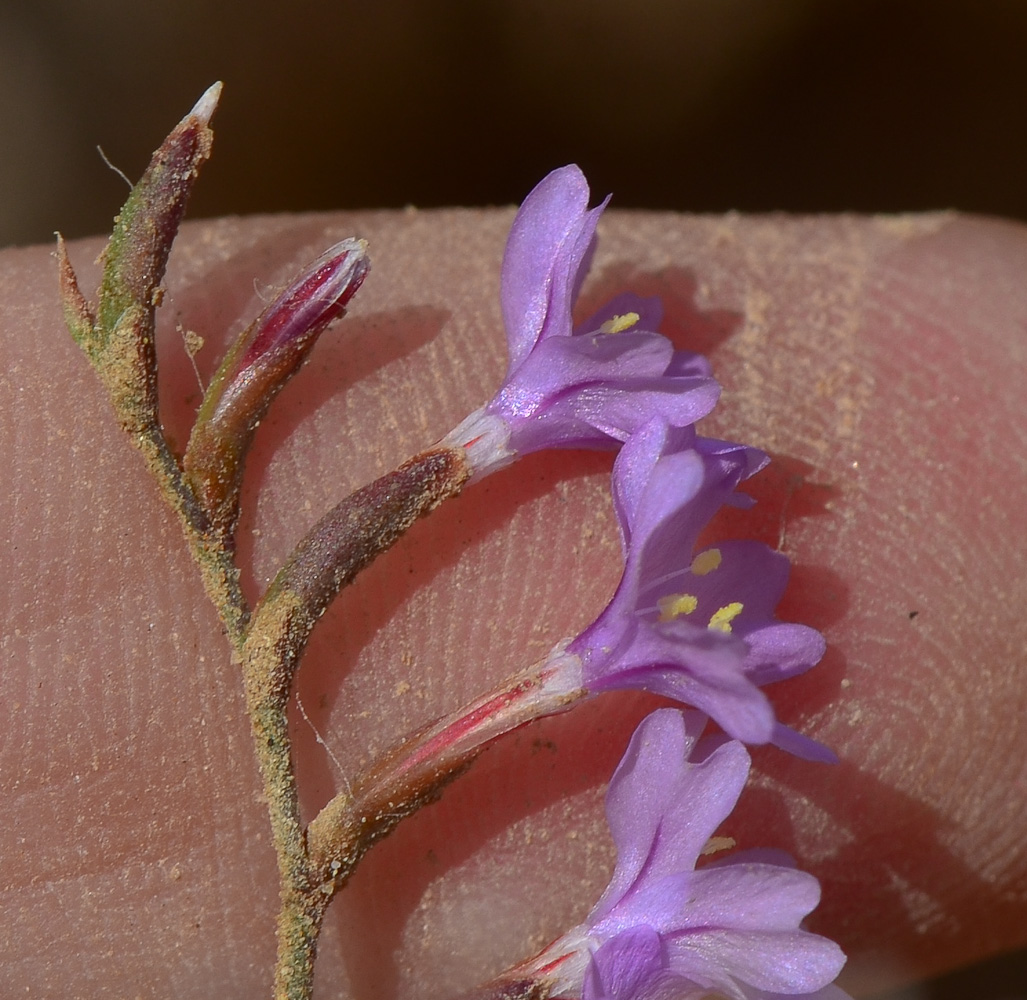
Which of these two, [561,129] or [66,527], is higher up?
[66,527]

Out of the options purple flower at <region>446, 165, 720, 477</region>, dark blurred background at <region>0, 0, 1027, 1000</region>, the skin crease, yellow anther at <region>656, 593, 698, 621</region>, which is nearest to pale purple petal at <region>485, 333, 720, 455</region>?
purple flower at <region>446, 165, 720, 477</region>

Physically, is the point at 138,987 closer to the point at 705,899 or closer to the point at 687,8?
the point at 705,899

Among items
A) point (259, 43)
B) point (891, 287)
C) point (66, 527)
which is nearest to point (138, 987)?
point (66, 527)

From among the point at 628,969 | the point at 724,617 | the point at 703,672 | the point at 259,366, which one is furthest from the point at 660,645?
the point at 259,366

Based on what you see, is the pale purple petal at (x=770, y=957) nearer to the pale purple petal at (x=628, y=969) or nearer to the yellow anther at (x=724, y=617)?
the pale purple petal at (x=628, y=969)

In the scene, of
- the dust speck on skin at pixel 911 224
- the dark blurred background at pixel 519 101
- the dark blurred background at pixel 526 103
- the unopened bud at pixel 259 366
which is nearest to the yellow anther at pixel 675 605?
the unopened bud at pixel 259 366

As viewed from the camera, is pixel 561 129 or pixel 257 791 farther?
pixel 561 129

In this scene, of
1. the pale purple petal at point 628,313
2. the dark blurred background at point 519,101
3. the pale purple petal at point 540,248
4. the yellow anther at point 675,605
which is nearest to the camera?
the yellow anther at point 675,605
